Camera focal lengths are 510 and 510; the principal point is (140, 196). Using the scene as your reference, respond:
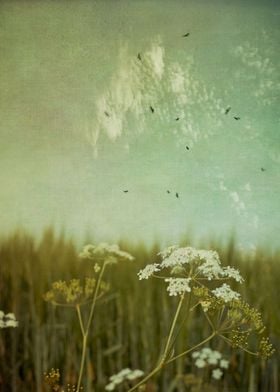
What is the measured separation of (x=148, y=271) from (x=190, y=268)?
0.15 m

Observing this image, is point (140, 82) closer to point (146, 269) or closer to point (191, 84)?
point (191, 84)

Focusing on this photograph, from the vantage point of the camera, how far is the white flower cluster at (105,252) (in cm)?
179

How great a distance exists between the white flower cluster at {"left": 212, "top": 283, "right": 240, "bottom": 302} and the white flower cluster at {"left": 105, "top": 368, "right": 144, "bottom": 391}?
1.21 feet

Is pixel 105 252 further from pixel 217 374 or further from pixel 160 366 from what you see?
pixel 217 374

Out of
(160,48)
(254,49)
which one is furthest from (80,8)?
(254,49)

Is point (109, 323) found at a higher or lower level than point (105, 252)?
lower

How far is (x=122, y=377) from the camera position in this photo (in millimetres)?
1727

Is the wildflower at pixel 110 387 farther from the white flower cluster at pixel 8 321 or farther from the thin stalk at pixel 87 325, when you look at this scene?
the white flower cluster at pixel 8 321

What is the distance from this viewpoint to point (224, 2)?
1.90 meters

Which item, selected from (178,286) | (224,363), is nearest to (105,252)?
(178,286)

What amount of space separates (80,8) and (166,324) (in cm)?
120

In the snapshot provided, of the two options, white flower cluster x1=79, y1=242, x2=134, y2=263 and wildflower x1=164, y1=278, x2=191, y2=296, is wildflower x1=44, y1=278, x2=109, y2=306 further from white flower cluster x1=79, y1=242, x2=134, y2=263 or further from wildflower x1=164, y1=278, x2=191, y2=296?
wildflower x1=164, y1=278, x2=191, y2=296
